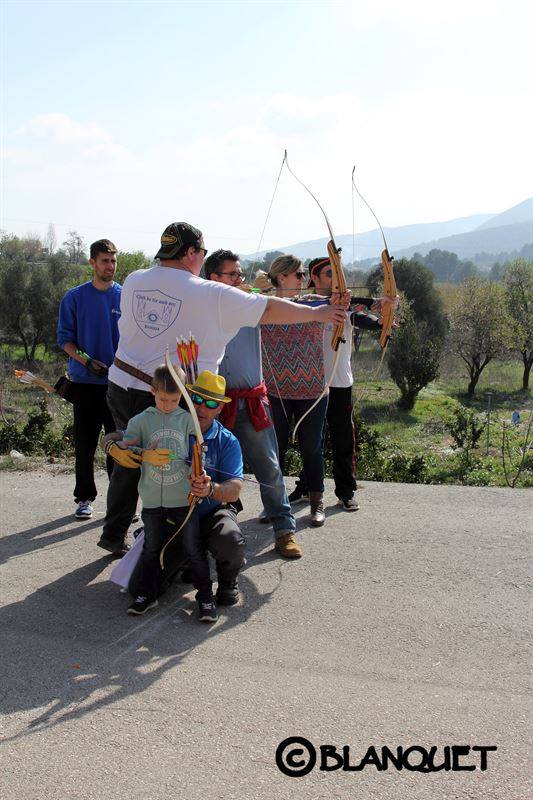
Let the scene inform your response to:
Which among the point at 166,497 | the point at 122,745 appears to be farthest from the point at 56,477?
the point at 122,745

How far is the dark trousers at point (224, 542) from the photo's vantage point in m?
4.15

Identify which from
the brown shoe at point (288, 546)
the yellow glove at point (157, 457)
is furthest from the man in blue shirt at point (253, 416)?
the yellow glove at point (157, 457)

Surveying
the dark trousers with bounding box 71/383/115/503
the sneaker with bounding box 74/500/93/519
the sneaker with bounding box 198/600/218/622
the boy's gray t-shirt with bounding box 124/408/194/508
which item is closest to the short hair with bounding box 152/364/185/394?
the boy's gray t-shirt with bounding box 124/408/194/508

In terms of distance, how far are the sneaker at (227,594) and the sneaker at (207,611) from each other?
176mm

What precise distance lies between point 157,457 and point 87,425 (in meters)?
2.01

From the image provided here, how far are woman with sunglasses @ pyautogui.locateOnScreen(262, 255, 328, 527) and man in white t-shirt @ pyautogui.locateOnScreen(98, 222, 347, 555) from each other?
51.7 inches

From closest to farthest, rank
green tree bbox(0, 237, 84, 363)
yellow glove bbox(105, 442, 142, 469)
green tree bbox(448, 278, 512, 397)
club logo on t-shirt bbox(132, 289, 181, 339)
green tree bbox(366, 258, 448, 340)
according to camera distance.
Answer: yellow glove bbox(105, 442, 142, 469) < club logo on t-shirt bbox(132, 289, 181, 339) < green tree bbox(448, 278, 512, 397) < green tree bbox(0, 237, 84, 363) < green tree bbox(366, 258, 448, 340)

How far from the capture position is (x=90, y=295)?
5.85 metres

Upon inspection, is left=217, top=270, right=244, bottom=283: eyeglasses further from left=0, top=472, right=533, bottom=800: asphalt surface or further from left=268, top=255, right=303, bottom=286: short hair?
left=0, top=472, right=533, bottom=800: asphalt surface

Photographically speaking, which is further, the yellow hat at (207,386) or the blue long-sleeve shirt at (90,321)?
the blue long-sleeve shirt at (90,321)

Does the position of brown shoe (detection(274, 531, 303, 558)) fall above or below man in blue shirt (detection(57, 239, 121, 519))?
below

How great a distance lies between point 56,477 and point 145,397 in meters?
3.07

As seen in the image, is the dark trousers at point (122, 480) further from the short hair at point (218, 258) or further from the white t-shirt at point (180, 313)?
the short hair at point (218, 258)

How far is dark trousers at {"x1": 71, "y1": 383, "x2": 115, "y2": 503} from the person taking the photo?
5849mm
